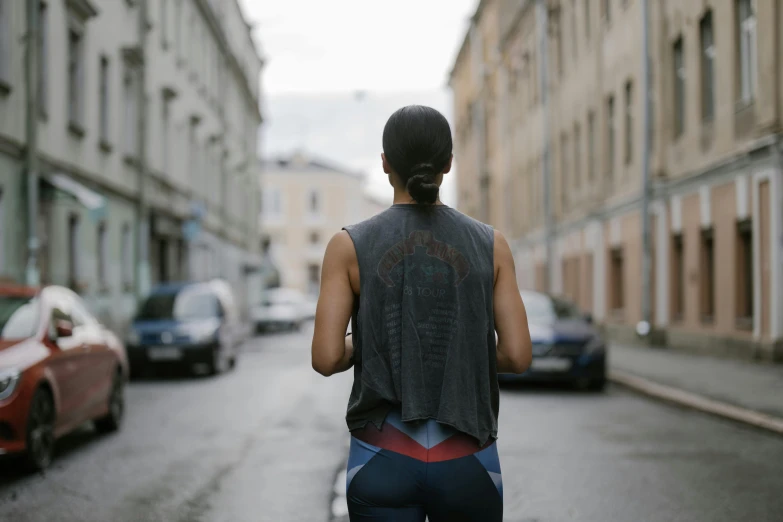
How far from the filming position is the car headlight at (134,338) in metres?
17.6

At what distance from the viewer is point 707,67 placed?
21.0m

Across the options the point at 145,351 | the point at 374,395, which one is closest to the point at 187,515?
the point at 374,395

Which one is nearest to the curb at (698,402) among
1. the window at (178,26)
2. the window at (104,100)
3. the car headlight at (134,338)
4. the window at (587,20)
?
the car headlight at (134,338)

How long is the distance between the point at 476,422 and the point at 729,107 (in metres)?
17.9

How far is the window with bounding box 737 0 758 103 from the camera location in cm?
1809

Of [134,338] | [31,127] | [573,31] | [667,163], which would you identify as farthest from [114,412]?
[573,31]

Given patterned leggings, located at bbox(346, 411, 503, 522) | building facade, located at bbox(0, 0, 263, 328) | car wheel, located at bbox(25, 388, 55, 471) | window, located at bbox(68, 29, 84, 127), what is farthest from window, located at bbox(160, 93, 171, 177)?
patterned leggings, located at bbox(346, 411, 503, 522)

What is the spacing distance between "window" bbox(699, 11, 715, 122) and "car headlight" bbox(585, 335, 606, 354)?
7.66 m

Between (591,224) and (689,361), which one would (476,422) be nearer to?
(689,361)

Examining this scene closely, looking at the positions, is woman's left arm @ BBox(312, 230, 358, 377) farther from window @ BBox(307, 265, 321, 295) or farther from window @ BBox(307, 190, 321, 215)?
window @ BBox(307, 190, 321, 215)

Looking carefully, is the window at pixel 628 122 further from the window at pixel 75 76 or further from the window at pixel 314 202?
the window at pixel 314 202

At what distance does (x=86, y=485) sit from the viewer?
24.4ft

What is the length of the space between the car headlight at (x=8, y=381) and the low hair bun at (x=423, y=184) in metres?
5.82

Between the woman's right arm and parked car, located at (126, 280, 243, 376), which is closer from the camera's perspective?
the woman's right arm
